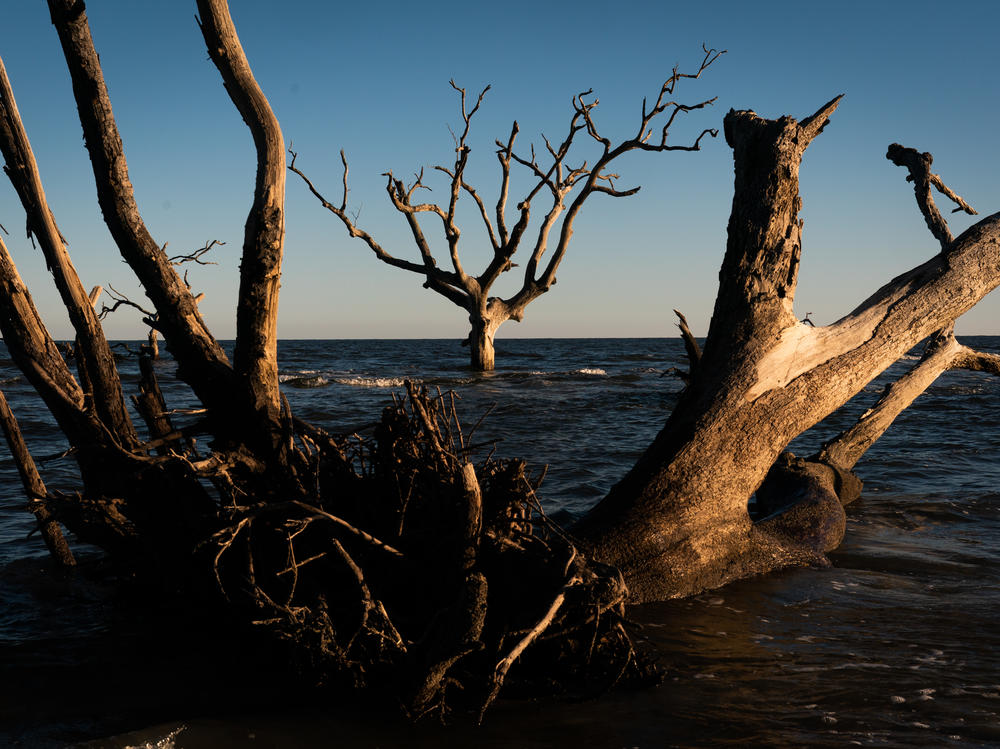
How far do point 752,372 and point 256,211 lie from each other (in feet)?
8.99

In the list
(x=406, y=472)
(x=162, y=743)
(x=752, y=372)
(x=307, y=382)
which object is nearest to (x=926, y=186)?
(x=752, y=372)

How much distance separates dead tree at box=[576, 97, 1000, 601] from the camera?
13.9ft

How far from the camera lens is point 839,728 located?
2.92m

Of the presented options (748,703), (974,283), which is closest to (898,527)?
(974,283)

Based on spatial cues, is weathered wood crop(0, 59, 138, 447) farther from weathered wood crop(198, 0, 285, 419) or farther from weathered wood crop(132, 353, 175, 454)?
weathered wood crop(198, 0, 285, 419)

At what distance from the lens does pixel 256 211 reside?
3434 mm

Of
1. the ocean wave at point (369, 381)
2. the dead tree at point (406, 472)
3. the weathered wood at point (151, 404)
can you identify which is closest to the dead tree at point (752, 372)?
the dead tree at point (406, 472)

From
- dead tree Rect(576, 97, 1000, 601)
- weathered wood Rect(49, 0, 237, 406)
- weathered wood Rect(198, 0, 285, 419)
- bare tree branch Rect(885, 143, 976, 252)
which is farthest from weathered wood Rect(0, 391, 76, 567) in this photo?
bare tree branch Rect(885, 143, 976, 252)

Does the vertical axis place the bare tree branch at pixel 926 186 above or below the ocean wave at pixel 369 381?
above

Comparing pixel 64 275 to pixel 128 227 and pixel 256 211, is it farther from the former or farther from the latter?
pixel 256 211

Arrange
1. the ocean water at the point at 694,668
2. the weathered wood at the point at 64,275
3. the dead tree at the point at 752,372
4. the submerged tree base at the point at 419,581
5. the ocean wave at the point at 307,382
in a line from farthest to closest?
the ocean wave at the point at 307,382
the dead tree at the point at 752,372
the weathered wood at the point at 64,275
the submerged tree base at the point at 419,581
the ocean water at the point at 694,668

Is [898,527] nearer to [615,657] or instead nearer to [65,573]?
[615,657]

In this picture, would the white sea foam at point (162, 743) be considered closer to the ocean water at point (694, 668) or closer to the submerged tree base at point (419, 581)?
the ocean water at point (694, 668)

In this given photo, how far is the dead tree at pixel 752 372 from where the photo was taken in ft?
13.9
